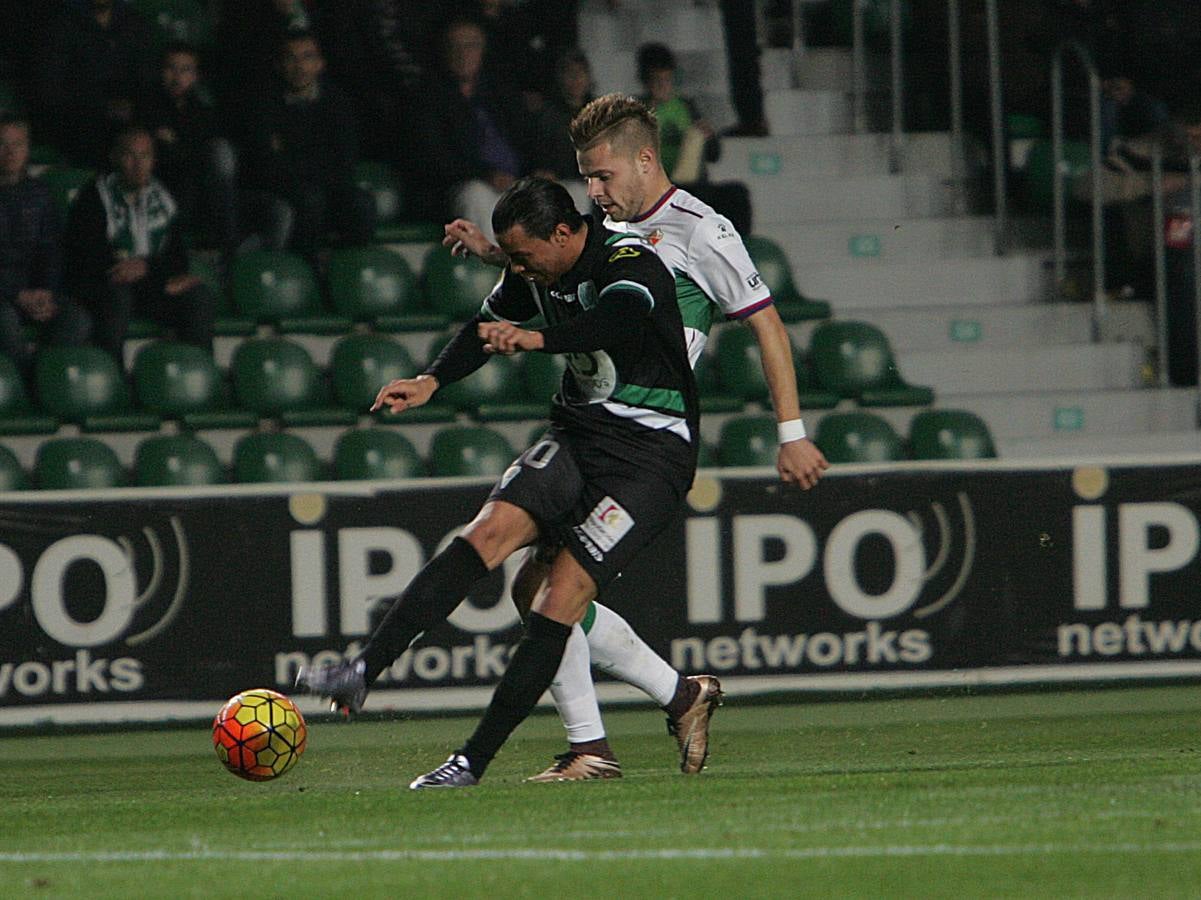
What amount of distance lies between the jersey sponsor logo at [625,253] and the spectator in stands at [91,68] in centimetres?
634

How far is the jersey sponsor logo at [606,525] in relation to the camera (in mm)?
6004

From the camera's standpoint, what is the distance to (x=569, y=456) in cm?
612

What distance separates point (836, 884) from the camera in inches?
166

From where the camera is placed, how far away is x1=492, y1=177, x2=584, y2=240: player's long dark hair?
5.87 m

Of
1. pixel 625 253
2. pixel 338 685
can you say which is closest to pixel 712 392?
pixel 625 253

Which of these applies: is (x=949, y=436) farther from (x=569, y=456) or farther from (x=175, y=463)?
(x=569, y=456)

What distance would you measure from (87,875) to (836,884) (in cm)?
166

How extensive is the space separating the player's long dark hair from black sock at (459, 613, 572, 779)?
3.74ft

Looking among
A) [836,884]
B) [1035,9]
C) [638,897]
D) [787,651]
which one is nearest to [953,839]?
[836,884]

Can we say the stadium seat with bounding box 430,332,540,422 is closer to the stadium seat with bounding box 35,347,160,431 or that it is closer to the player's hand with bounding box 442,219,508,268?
the stadium seat with bounding box 35,347,160,431

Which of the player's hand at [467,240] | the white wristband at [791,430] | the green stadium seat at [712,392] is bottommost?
the green stadium seat at [712,392]

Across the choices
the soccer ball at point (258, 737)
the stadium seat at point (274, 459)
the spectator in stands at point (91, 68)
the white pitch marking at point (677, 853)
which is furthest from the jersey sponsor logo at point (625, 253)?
the spectator in stands at point (91, 68)

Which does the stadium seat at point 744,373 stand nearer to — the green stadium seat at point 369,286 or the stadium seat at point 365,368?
the green stadium seat at point 369,286

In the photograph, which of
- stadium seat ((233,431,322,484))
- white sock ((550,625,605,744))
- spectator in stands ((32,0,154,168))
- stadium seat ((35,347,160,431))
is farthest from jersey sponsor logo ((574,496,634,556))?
spectator in stands ((32,0,154,168))
